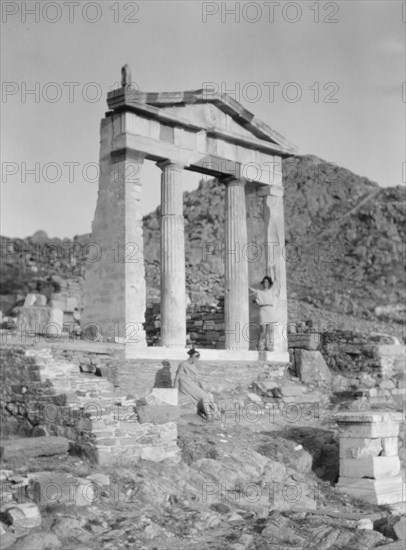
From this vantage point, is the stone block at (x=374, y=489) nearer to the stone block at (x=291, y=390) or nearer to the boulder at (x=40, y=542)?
the stone block at (x=291, y=390)

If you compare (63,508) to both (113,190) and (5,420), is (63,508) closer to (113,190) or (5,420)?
(5,420)

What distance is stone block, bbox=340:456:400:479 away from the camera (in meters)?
12.4

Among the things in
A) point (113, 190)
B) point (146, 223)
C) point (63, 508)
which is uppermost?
point (146, 223)

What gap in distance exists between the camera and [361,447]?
12.7 meters

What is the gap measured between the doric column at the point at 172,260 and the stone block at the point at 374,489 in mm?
5881

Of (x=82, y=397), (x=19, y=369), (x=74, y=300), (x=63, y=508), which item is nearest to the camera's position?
(x=63, y=508)

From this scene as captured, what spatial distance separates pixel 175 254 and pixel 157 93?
3.49 metres

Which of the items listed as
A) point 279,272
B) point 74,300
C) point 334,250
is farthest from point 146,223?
point 279,272

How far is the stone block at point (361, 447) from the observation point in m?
12.6

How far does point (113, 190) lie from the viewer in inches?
671

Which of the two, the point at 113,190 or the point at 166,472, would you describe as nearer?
the point at 166,472

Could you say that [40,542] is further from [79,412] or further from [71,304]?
[71,304]

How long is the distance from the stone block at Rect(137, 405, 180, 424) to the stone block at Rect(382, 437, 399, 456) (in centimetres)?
339

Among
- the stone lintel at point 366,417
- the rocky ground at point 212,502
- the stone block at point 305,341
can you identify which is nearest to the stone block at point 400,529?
the rocky ground at point 212,502
